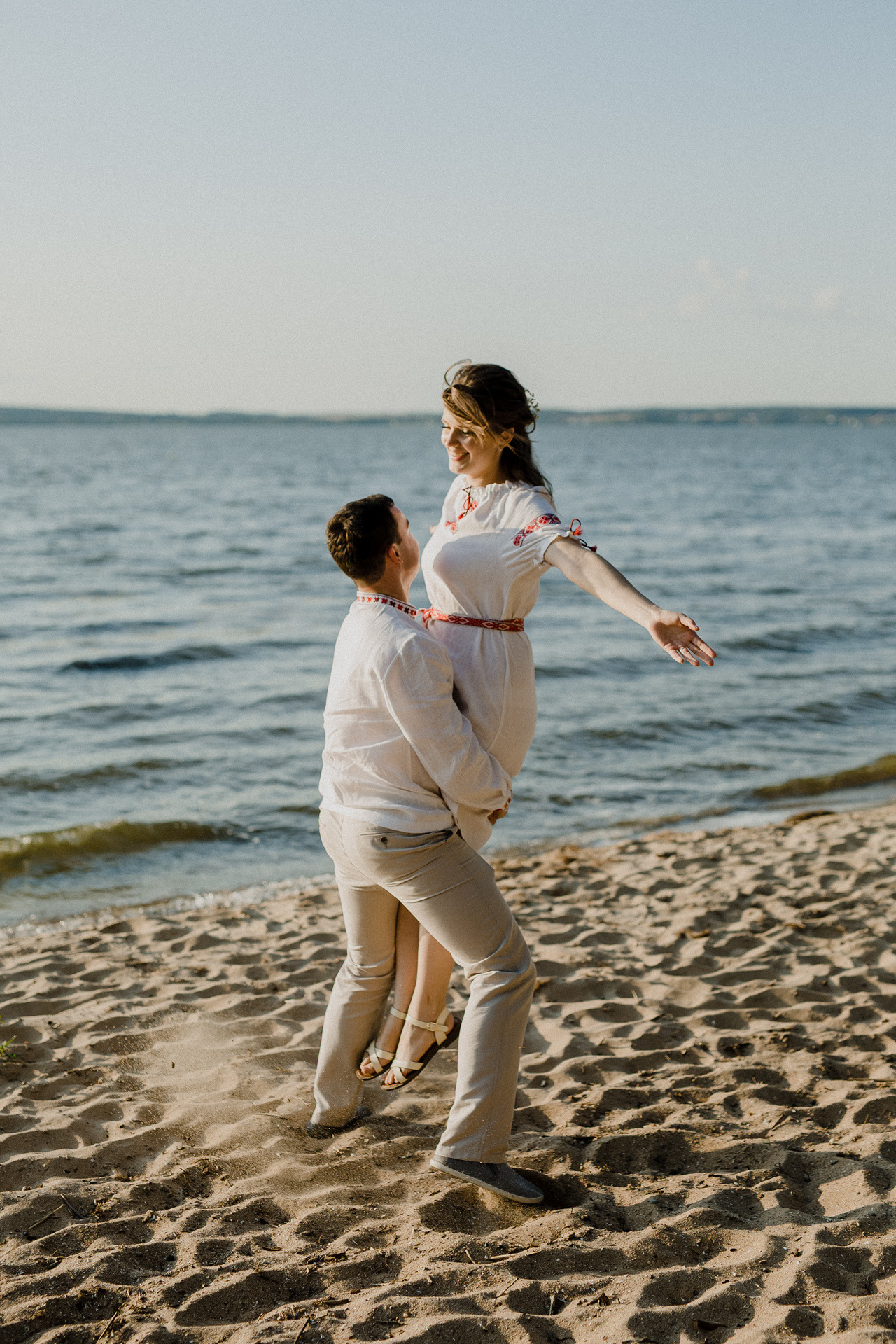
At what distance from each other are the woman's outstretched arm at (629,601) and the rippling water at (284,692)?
203 inches

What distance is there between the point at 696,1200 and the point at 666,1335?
70 cm

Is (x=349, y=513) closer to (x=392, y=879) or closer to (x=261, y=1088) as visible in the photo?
(x=392, y=879)

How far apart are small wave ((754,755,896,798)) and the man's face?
7236 mm

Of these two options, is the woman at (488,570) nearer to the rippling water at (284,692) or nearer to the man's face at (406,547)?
the man's face at (406,547)

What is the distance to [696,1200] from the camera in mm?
3373

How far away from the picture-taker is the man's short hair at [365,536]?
3.21 m

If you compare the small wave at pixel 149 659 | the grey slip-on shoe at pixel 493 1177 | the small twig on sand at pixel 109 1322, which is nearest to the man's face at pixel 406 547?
the grey slip-on shoe at pixel 493 1177

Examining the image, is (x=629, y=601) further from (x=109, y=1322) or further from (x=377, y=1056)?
(x=109, y=1322)

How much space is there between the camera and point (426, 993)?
3578 mm

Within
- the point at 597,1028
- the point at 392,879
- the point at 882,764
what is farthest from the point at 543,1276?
the point at 882,764

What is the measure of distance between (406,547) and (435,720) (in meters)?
0.59

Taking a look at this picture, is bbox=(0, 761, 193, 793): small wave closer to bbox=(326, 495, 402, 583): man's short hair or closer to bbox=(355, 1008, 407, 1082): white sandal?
bbox=(355, 1008, 407, 1082): white sandal

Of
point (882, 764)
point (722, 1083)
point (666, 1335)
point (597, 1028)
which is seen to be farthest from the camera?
point (882, 764)

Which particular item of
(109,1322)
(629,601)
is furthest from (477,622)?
(109,1322)
